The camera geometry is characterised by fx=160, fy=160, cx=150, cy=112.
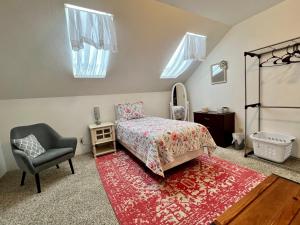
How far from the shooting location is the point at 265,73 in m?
2.87

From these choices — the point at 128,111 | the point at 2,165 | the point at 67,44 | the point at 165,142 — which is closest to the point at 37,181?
the point at 2,165

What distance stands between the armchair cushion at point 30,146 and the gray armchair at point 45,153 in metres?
0.07

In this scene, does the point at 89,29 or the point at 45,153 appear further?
the point at 45,153

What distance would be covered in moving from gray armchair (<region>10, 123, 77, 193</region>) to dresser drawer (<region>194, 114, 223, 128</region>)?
2714mm

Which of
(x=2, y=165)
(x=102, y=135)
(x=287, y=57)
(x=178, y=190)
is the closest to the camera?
(x=178, y=190)

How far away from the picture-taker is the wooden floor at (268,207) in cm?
96

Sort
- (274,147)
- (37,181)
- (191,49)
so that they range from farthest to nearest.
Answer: (191,49)
(274,147)
(37,181)

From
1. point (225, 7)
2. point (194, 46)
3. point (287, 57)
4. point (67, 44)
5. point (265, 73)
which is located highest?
point (225, 7)

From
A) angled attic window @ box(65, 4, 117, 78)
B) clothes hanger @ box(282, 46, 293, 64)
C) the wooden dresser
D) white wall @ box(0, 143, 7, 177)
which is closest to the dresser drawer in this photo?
the wooden dresser

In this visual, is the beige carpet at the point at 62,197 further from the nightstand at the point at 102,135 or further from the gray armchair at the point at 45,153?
the nightstand at the point at 102,135

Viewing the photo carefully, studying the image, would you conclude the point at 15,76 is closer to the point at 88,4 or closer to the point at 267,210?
the point at 88,4

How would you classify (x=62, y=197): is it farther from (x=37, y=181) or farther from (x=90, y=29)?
(x=90, y=29)

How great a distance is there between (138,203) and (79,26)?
8.04 feet

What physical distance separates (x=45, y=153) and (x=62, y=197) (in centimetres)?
80
